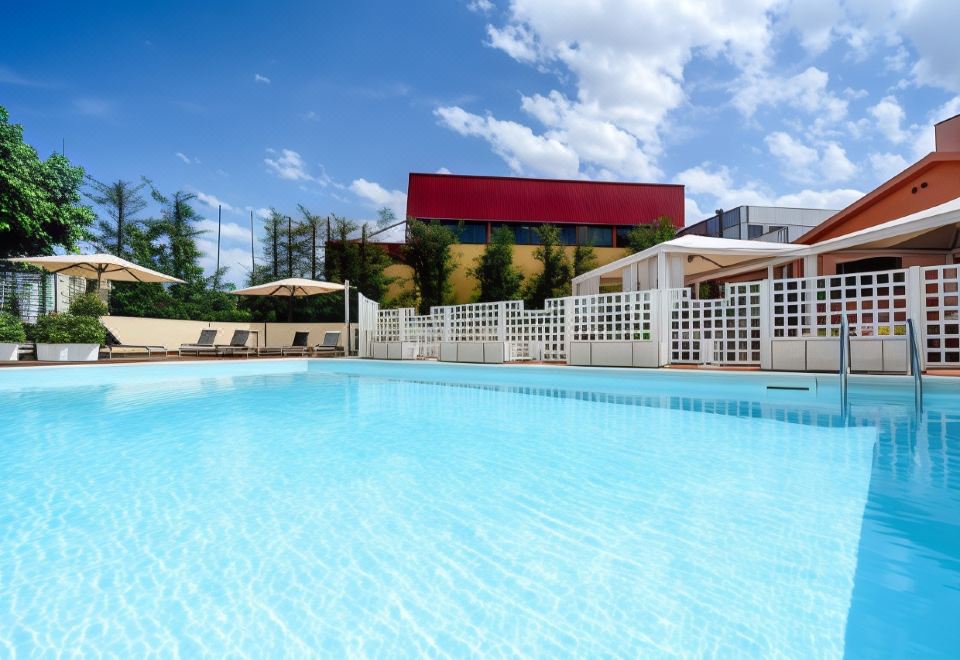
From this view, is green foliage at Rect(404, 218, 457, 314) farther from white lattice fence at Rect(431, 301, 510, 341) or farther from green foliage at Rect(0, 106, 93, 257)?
green foliage at Rect(0, 106, 93, 257)

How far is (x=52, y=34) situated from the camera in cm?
1264

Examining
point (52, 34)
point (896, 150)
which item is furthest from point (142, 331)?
point (896, 150)

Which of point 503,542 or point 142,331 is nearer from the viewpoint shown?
point 503,542

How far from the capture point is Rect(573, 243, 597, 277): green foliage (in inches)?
798

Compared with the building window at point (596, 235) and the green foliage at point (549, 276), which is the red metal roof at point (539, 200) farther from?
the green foliage at point (549, 276)

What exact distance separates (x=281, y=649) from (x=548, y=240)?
63.1 ft

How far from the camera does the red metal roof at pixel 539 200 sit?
22.4 meters

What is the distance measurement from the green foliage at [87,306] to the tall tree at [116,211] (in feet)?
17.4

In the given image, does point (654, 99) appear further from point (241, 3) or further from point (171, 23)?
point (171, 23)

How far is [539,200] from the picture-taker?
23.0 meters

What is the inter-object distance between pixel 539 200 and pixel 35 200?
1769 cm

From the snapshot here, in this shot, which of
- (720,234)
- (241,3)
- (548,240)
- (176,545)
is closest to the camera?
(176,545)

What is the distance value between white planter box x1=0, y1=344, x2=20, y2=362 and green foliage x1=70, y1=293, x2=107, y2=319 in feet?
4.29

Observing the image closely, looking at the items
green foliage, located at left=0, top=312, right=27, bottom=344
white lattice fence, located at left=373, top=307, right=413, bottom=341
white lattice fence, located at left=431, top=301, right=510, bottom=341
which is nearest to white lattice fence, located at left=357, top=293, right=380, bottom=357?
white lattice fence, located at left=373, top=307, right=413, bottom=341
